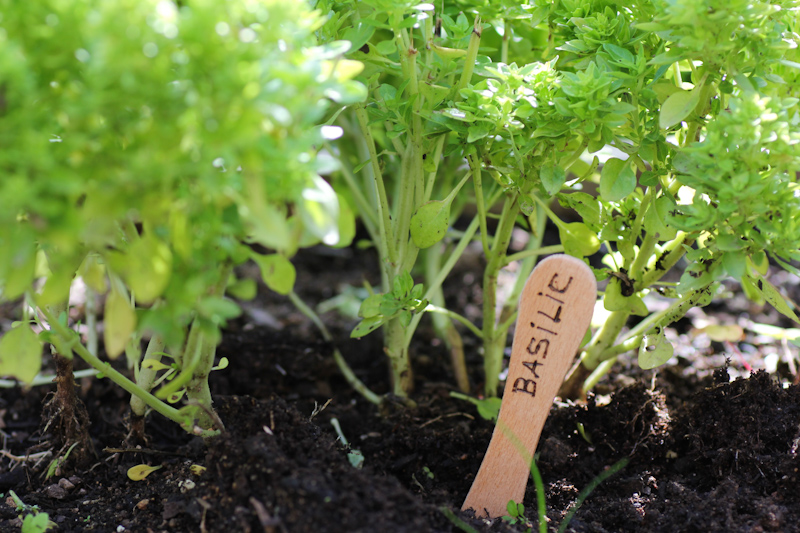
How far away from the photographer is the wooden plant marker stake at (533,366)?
91 centimetres

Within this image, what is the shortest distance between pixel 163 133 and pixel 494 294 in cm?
73

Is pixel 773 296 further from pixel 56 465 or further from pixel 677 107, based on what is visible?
pixel 56 465

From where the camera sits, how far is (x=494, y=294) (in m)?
1.15

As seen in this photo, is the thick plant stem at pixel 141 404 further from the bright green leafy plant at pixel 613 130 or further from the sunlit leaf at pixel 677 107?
the sunlit leaf at pixel 677 107

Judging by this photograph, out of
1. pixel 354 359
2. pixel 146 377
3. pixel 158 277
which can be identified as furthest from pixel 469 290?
pixel 158 277

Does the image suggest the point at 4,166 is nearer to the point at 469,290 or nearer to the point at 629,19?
the point at 629,19

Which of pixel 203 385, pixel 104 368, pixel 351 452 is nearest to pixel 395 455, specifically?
pixel 351 452

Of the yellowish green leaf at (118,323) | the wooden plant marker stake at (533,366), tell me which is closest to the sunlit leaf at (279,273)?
the yellowish green leaf at (118,323)

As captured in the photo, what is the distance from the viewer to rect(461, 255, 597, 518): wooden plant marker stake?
0.91m

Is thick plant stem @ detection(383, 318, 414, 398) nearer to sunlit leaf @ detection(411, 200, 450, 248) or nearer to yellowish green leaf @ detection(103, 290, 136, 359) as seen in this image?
sunlit leaf @ detection(411, 200, 450, 248)

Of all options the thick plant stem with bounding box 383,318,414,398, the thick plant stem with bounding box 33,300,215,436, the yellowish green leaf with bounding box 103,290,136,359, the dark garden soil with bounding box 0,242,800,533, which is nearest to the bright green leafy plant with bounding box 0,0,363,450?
the yellowish green leaf with bounding box 103,290,136,359

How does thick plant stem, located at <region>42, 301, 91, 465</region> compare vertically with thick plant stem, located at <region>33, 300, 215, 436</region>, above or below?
below

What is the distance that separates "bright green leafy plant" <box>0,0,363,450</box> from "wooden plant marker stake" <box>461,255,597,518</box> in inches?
16.1

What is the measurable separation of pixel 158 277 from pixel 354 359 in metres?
0.94
